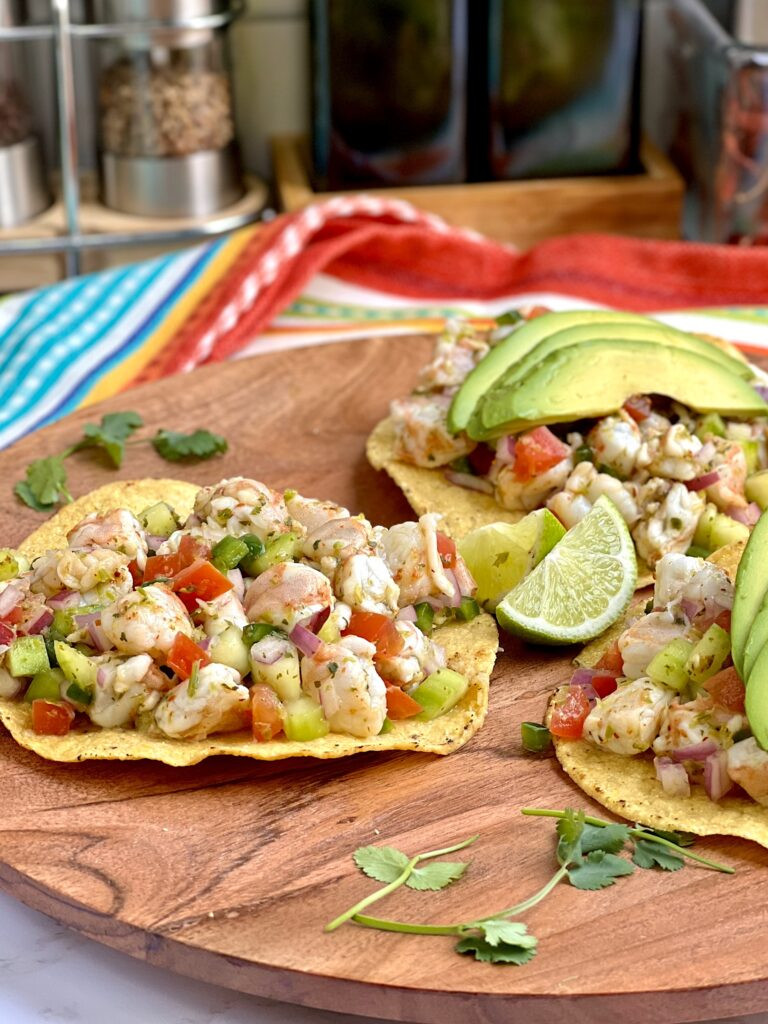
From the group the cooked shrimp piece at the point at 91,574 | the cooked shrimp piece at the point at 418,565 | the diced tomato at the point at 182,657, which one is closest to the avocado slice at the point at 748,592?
the cooked shrimp piece at the point at 418,565

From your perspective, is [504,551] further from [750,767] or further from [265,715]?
[750,767]

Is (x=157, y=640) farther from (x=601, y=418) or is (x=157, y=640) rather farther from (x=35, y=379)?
(x=35, y=379)

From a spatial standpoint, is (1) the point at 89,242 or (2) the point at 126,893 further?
(1) the point at 89,242

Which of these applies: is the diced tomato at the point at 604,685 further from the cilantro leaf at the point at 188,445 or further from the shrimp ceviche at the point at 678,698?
the cilantro leaf at the point at 188,445

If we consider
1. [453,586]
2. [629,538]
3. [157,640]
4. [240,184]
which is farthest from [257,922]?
[240,184]

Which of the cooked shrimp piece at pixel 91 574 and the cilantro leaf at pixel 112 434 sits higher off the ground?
the cooked shrimp piece at pixel 91 574

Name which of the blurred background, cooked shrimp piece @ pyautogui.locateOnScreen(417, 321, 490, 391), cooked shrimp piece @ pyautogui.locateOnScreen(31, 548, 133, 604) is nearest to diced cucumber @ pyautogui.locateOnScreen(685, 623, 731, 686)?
cooked shrimp piece @ pyautogui.locateOnScreen(31, 548, 133, 604)

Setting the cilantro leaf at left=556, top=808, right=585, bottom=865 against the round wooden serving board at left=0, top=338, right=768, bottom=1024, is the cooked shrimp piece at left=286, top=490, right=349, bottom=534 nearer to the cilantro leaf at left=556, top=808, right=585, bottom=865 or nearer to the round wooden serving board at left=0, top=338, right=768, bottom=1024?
the round wooden serving board at left=0, top=338, right=768, bottom=1024
